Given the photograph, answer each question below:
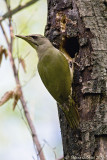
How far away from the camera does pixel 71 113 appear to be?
4.04 metres

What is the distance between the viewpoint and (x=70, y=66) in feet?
15.0

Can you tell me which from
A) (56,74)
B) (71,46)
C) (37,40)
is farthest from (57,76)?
(37,40)

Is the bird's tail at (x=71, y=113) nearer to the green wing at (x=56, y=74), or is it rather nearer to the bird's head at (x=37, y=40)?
the green wing at (x=56, y=74)

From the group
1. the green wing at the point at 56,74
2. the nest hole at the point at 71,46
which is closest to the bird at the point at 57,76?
the green wing at the point at 56,74

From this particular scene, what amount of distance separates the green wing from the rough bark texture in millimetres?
164

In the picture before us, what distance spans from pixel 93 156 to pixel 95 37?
1.38 m

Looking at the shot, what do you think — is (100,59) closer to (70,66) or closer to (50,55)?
(70,66)

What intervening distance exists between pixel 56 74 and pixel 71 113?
0.80 meters

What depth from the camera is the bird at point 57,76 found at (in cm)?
421

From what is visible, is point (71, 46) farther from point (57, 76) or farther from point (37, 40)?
point (37, 40)

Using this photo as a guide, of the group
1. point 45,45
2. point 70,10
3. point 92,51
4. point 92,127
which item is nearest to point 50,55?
point 45,45

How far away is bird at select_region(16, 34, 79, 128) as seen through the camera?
421 cm

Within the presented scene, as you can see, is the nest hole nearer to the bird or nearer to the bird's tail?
the bird

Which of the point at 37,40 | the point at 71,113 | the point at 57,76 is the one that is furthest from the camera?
the point at 37,40
